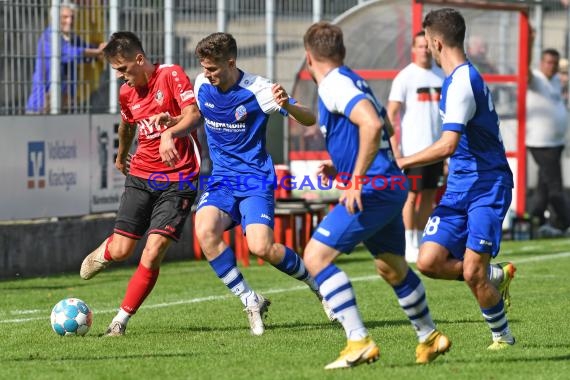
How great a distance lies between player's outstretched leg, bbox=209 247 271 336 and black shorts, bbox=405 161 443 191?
207 inches

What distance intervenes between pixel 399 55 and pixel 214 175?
828 centimetres

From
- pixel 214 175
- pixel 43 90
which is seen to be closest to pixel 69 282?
pixel 43 90

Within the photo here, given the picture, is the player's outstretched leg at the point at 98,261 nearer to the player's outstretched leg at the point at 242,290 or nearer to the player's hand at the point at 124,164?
the player's hand at the point at 124,164

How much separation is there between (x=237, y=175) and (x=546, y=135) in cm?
996

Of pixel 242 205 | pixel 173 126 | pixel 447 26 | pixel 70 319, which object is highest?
pixel 447 26

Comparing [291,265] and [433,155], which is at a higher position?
[433,155]

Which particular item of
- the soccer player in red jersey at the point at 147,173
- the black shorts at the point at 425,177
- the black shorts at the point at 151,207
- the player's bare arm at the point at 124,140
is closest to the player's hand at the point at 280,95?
the soccer player in red jersey at the point at 147,173

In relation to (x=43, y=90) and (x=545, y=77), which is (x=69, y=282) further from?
(x=545, y=77)

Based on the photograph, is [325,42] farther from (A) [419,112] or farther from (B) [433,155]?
(A) [419,112]

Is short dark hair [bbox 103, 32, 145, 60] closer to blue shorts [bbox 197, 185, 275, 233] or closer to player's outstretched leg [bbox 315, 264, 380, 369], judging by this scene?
blue shorts [bbox 197, 185, 275, 233]

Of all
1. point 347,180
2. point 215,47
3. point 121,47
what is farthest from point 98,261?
point 347,180

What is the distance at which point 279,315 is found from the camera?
35.0 feet

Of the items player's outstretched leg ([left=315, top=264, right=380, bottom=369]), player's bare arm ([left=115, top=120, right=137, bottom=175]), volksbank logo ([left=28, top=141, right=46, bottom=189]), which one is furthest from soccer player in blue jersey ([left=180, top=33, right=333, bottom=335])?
volksbank logo ([left=28, top=141, right=46, bottom=189])

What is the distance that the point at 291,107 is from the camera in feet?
29.9
